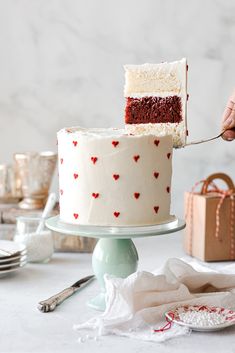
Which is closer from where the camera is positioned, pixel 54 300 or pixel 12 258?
pixel 54 300

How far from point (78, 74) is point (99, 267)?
109 cm

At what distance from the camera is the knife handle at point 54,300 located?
1.52m

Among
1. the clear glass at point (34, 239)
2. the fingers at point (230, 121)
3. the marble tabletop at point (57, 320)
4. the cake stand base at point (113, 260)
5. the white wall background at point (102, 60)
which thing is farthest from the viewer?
the white wall background at point (102, 60)

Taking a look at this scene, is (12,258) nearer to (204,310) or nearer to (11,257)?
(11,257)

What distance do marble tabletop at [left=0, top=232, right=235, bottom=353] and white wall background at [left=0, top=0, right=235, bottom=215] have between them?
653 millimetres

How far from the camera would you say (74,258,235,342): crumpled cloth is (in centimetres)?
138

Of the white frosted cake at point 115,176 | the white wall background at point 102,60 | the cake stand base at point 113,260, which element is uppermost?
the white wall background at point 102,60

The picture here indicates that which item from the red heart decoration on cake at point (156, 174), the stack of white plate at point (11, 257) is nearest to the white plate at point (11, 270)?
the stack of white plate at point (11, 257)

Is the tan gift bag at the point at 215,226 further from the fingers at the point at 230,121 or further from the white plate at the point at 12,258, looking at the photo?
the white plate at the point at 12,258

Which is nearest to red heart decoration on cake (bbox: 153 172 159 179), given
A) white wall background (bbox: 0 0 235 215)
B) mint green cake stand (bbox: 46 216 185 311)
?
mint green cake stand (bbox: 46 216 185 311)

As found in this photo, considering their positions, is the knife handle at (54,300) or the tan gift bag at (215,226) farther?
the tan gift bag at (215,226)

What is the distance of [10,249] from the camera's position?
1865mm

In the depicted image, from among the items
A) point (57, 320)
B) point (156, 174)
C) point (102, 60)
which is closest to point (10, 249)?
point (57, 320)

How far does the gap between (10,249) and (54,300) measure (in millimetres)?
344
